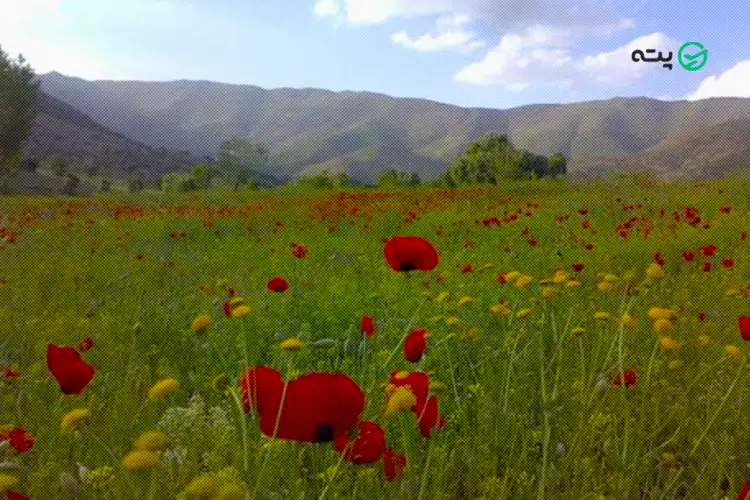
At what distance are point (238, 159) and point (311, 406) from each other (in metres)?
59.5

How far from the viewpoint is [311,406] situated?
1080 mm

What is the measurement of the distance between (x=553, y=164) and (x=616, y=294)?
68968 mm

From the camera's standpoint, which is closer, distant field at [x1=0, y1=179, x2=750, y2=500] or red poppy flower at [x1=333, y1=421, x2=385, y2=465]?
red poppy flower at [x1=333, y1=421, x2=385, y2=465]

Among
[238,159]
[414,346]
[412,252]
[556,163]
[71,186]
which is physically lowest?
[71,186]

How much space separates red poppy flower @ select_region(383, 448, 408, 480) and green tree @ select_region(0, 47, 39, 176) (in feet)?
123

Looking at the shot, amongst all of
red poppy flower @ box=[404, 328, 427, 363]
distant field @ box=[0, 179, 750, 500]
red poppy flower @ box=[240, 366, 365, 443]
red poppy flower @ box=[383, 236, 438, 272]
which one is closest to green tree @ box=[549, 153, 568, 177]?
distant field @ box=[0, 179, 750, 500]

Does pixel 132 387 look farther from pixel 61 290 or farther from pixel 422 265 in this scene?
pixel 61 290

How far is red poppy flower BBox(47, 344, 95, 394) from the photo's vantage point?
1.45 metres

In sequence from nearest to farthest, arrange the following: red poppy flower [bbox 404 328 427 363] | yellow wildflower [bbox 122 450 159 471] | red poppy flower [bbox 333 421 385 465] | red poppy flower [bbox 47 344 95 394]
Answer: yellow wildflower [bbox 122 450 159 471] → red poppy flower [bbox 333 421 385 465] → red poppy flower [bbox 47 344 95 394] → red poppy flower [bbox 404 328 427 363]

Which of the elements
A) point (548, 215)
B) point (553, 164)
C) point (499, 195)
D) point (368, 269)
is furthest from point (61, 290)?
point (553, 164)

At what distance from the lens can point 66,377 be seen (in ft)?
4.77

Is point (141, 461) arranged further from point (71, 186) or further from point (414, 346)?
point (71, 186)

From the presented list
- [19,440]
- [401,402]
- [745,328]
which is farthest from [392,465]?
[745,328]

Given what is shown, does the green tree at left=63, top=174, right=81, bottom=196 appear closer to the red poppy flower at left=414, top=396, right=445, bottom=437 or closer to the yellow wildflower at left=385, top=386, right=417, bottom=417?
the red poppy flower at left=414, top=396, right=445, bottom=437
